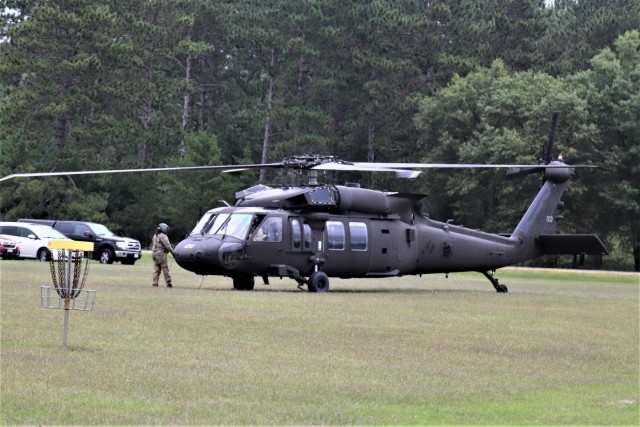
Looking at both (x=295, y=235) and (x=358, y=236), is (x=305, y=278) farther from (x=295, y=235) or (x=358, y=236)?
(x=358, y=236)

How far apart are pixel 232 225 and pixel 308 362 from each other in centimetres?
1504

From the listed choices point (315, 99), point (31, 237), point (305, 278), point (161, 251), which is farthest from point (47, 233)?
point (315, 99)

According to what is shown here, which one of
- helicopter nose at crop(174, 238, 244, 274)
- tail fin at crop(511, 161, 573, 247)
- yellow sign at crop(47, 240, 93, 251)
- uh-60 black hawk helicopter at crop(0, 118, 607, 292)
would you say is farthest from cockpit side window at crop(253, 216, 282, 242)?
yellow sign at crop(47, 240, 93, 251)

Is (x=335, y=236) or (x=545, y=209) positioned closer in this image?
(x=335, y=236)

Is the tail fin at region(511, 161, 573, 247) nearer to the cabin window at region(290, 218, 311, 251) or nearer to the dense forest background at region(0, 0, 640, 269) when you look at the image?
the cabin window at region(290, 218, 311, 251)

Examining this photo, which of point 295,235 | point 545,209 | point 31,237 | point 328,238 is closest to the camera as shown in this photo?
point 295,235

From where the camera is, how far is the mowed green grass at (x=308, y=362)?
1254 cm

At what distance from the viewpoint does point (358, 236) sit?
108 ft

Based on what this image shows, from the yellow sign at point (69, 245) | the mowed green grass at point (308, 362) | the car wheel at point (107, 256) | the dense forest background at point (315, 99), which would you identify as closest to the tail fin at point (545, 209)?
the mowed green grass at point (308, 362)

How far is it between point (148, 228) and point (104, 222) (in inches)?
233

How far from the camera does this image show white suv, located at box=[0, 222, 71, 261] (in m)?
51.5

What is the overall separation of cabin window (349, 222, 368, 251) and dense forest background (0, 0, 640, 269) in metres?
40.1

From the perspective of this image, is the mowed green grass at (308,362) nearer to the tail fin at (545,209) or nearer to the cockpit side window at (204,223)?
the cockpit side window at (204,223)

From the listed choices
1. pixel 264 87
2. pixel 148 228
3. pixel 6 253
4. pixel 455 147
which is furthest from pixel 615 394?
pixel 264 87
